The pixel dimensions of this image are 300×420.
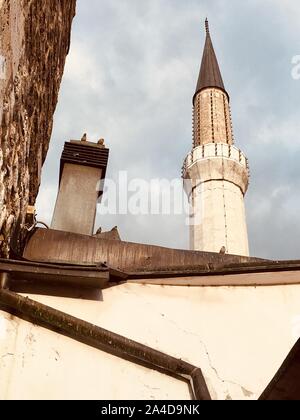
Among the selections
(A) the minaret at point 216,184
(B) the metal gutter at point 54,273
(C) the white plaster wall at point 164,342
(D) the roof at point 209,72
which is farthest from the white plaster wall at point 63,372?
(D) the roof at point 209,72

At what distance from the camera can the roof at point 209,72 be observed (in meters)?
27.9

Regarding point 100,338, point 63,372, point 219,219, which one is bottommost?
point 63,372

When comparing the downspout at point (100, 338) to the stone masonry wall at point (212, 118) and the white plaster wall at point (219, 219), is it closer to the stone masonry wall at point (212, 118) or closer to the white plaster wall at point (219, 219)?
the white plaster wall at point (219, 219)

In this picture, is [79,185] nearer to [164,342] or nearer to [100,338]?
[164,342]

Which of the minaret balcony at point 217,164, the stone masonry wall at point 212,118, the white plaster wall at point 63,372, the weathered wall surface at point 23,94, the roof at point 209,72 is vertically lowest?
the white plaster wall at point 63,372

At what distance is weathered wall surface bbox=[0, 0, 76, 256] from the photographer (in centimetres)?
365

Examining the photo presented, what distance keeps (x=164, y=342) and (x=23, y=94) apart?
8.21 feet

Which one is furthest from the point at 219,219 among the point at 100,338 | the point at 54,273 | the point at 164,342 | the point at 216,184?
the point at 100,338

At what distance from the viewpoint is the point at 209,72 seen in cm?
2930

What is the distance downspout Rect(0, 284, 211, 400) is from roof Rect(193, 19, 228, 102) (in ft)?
83.3

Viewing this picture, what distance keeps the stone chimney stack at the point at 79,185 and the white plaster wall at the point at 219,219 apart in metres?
14.4

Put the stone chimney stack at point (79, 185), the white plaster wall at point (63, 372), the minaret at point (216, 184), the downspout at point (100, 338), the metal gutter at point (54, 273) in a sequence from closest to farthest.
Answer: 1. the white plaster wall at point (63, 372)
2. the downspout at point (100, 338)
3. the metal gutter at point (54, 273)
4. the stone chimney stack at point (79, 185)
5. the minaret at point (216, 184)

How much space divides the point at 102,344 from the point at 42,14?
10.9ft
